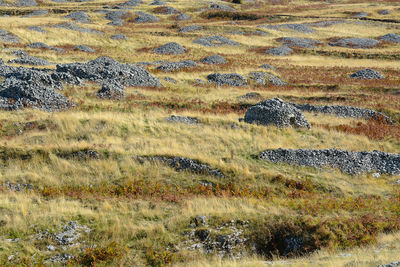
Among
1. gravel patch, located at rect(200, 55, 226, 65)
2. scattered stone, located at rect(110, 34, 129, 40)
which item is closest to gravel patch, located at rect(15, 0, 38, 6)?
scattered stone, located at rect(110, 34, 129, 40)

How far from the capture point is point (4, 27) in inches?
2426

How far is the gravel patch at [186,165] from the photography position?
54.2ft

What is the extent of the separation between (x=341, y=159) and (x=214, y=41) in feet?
194

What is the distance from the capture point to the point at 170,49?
6359cm

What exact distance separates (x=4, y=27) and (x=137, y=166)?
58.2 metres

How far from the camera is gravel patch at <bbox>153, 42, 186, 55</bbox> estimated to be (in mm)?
62750

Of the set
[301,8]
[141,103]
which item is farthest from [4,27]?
[301,8]

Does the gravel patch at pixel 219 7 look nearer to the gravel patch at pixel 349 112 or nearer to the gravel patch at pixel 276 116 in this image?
the gravel patch at pixel 349 112

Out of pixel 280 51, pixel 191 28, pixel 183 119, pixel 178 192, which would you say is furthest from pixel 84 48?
pixel 178 192

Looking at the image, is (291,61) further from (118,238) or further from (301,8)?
(301,8)

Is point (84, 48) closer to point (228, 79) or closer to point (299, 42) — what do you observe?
point (228, 79)

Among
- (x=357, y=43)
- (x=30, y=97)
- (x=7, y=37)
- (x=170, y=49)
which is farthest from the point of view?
(x=357, y=43)

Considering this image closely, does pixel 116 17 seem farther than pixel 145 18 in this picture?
No

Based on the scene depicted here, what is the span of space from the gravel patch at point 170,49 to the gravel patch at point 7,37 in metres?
22.5
